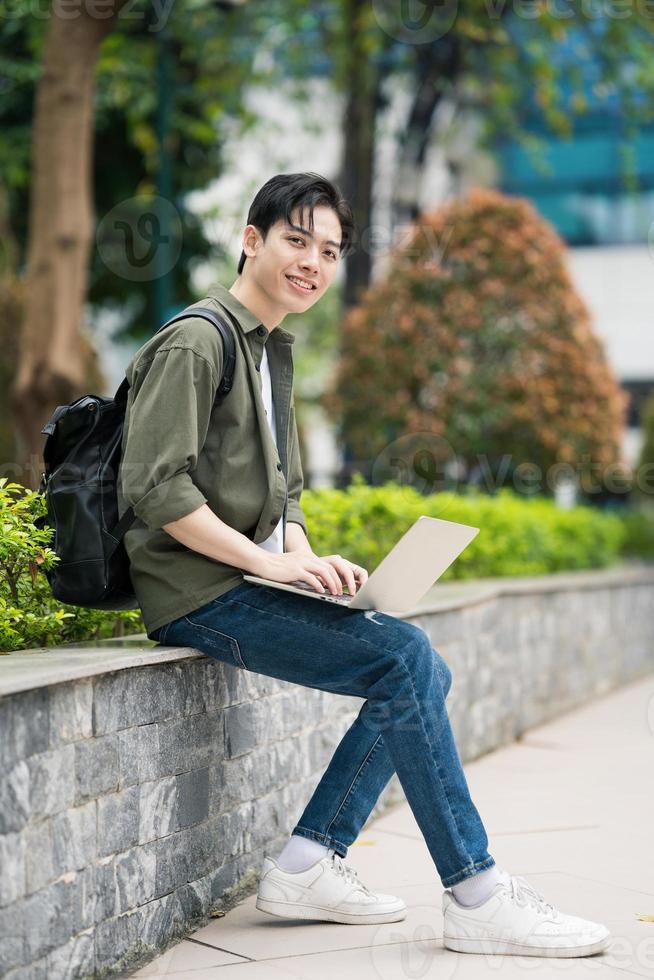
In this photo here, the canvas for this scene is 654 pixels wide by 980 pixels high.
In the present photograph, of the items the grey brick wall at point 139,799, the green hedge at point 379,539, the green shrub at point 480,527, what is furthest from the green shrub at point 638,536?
the grey brick wall at point 139,799

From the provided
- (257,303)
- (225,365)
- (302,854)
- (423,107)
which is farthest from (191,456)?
(423,107)

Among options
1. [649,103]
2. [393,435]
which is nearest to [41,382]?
[393,435]

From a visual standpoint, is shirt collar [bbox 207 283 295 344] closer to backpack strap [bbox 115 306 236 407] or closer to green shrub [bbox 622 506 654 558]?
backpack strap [bbox 115 306 236 407]

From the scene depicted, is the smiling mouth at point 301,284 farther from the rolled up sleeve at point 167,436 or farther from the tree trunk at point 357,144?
the tree trunk at point 357,144

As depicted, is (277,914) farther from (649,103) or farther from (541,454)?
(649,103)

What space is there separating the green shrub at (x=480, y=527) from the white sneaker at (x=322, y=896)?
2.11m

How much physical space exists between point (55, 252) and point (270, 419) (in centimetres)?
481

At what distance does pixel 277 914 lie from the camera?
3445 millimetres

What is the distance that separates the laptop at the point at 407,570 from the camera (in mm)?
3121

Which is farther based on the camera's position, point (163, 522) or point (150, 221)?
point (150, 221)

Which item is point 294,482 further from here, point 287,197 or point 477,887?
point 477,887

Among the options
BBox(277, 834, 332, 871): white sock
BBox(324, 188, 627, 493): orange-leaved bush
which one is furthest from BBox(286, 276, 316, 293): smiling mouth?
BBox(324, 188, 627, 493): orange-leaved bush

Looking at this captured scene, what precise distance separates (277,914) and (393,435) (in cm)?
607

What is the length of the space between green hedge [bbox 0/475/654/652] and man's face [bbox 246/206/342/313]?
0.88 meters
